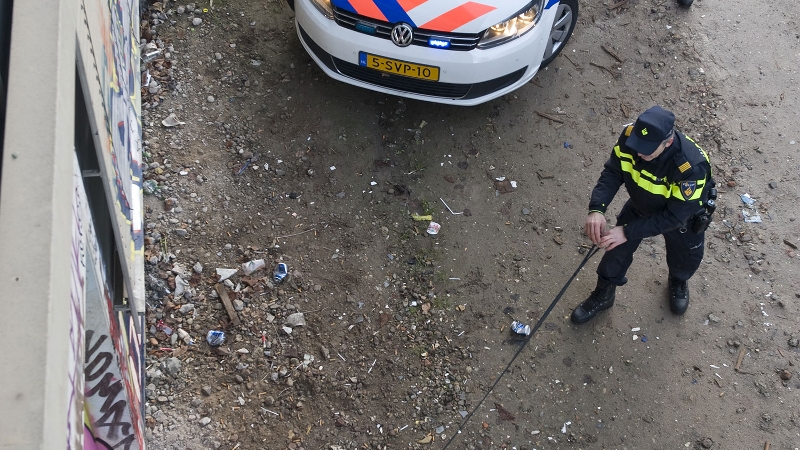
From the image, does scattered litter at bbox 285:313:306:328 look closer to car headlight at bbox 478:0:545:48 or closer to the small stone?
the small stone

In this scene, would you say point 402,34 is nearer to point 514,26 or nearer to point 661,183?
point 514,26

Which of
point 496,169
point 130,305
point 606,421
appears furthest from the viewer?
point 496,169

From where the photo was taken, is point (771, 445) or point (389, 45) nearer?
point (771, 445)

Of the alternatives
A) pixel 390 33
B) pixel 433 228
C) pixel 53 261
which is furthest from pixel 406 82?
pixel 53 261

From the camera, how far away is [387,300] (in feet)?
15.5

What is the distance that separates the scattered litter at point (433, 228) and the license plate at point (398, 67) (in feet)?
3.62

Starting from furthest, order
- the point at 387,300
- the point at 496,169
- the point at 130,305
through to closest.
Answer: the point at 496,169 < the point at 387,300 < the point at 130,305

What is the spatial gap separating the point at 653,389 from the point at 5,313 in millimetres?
4074

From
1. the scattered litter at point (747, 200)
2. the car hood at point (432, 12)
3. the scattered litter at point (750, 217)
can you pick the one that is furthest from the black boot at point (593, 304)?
the car hood at point (432, 12)

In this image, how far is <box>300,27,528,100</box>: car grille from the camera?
5.17 meters

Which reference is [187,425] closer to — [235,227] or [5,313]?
[235,227]

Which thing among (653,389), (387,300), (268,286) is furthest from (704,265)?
(268,286)

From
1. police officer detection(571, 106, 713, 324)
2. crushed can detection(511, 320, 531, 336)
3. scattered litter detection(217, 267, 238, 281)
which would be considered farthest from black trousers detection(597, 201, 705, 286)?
scattered litter detection(217, 267, 238, 281)

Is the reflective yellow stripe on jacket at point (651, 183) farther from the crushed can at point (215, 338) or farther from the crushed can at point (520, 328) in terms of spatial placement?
the crushed can at point (215, 338)
